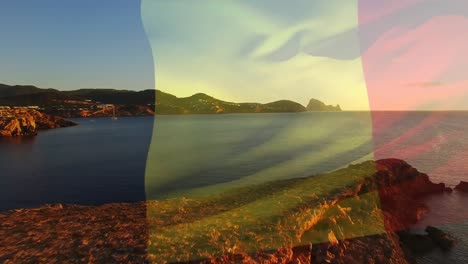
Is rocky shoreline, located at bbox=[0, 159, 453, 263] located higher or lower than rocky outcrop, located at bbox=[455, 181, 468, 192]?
higher

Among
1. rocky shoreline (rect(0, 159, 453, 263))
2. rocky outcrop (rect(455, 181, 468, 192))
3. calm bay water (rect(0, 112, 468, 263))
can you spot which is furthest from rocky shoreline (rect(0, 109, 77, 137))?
rocky outcrop (rect(455, 181, 468, 192))

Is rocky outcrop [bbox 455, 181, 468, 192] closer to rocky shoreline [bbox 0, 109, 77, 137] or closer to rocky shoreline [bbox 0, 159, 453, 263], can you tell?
rocky shoreline [bbox 0, 159, 453, 263]

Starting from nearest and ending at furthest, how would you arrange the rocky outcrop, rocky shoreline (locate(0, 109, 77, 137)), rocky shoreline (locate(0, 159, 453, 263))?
rocky shoreline (locate(0, 159, 453, 263)), the rocky outcrop, rocky shoreline (locate(0, 109, 77, 137))

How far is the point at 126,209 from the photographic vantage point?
24.8m

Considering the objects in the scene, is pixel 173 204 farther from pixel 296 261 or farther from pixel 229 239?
pixel 296 261

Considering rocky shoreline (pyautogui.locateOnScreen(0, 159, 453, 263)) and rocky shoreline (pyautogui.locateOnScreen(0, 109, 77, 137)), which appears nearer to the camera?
rocky shoreline (pyautogui.locateOnScreen(0, 159, 453, 263))

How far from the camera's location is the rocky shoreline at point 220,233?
15914 mm

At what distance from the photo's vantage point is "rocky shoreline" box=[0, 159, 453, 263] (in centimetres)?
1591

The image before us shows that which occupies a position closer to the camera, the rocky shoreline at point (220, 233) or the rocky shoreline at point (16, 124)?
the rocky shoreline at point (220, 233)

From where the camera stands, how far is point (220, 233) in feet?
59.5

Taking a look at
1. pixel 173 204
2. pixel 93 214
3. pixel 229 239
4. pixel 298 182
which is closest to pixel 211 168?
pixel 298 182

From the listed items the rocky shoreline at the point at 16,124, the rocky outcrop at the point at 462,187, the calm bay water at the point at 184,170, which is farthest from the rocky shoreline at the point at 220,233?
the rocky shoreline at the point at 16,124

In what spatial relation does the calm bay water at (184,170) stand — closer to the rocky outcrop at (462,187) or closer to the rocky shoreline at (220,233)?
the rocky outcrop at (462,187)

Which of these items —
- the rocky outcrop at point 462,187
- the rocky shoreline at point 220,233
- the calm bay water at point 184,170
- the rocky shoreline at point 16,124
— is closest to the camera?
the rocky shoreline at point 220,233
